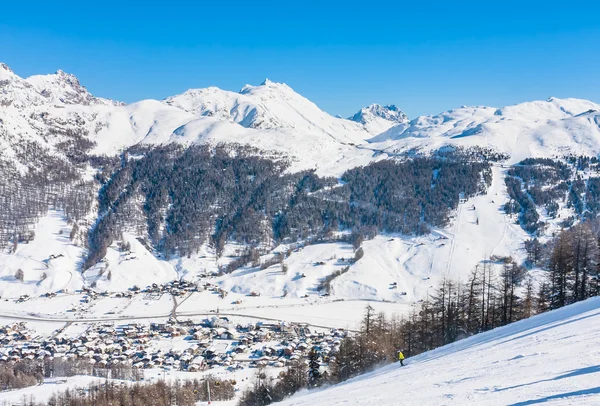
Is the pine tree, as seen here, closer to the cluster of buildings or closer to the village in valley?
the village in valley

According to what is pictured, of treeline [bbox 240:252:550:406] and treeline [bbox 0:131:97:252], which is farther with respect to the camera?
treeline [bbox 0:131:97:252]

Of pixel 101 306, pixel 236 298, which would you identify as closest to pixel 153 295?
pixel 101 306

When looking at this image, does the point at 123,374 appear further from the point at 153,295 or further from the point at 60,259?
the point at 60,259

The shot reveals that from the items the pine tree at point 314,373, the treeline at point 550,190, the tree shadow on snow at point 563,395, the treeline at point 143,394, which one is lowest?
the treeline at point 143,394

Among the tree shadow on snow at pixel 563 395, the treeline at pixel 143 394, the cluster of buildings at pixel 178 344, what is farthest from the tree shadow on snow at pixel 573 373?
the cluster of buildings at pixel 178 344

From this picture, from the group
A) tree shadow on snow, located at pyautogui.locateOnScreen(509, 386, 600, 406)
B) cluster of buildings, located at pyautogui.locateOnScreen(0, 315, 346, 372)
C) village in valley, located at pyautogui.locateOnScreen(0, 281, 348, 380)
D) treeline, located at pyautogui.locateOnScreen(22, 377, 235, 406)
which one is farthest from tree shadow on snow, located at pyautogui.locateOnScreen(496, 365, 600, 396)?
cluster of buildings, located at pyautogui.locateOnScreen(0, 315, 346, 372)

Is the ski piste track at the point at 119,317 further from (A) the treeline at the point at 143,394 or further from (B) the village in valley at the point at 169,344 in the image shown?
(A) the treeline at the point at 143,394
